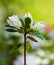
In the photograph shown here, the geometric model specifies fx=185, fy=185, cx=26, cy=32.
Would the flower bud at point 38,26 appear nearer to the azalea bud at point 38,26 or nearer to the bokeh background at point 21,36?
the azalea bud at point 38,26

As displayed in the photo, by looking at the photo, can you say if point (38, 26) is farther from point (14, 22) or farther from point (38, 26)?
point (14, 22)

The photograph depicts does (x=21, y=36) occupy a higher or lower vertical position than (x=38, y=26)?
lower

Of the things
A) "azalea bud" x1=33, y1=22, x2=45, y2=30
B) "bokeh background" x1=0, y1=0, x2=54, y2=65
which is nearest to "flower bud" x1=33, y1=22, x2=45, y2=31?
"azalea bud" x1=33, y1=22, x2=45, y2=30

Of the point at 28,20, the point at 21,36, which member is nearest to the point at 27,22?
the point at 28,20

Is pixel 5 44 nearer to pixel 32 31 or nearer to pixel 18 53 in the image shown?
pixel 18 53

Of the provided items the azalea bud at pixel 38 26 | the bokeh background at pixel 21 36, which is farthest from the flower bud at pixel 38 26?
the bokeh background at pixel 21 36

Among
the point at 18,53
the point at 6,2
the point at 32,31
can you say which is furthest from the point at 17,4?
the point at 32,31

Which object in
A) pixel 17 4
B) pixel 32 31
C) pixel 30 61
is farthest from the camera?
pixel 17 4

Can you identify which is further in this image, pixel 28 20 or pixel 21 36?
pixel 21 36
